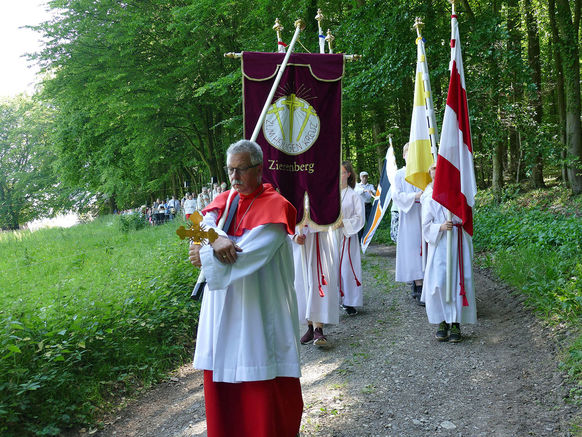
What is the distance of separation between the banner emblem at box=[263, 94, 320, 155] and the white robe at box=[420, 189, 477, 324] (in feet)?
5.89

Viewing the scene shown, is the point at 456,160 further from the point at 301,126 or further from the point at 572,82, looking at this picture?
the point at 572,82

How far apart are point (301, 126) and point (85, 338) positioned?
321 cm

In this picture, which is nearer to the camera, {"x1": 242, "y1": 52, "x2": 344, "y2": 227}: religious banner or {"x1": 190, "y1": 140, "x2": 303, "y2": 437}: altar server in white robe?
{"x1": 190, "y1": 140, "x2": 303, "y2": 437}: altar server in white robe

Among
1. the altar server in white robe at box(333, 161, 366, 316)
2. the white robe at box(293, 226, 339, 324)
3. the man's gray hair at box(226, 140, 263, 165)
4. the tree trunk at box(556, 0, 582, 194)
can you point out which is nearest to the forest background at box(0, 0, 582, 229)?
the tree trunk at box(556, 0, 582, 194)

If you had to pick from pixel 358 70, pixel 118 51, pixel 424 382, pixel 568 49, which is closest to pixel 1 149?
pixel 118 51

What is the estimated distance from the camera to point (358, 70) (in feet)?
45.0

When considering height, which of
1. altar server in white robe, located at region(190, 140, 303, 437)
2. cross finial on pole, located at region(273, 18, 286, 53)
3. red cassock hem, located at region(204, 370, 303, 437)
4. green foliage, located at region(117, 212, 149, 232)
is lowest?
green foliage, located at region(117, 212, 149, 232)

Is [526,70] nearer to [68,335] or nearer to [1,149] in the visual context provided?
[68,335]

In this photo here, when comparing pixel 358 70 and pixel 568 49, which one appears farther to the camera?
pixel 358 70

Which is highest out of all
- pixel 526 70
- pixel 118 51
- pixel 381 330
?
pixel 118 51

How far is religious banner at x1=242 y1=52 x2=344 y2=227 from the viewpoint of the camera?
5.78 metres

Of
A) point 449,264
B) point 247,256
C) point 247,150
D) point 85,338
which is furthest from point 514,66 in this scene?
point 85,338

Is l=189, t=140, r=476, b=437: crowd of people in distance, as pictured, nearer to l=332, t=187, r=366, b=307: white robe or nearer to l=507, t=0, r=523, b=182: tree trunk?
l=332, t=187, r=366, b=307: white robe

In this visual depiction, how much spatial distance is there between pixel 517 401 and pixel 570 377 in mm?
576
